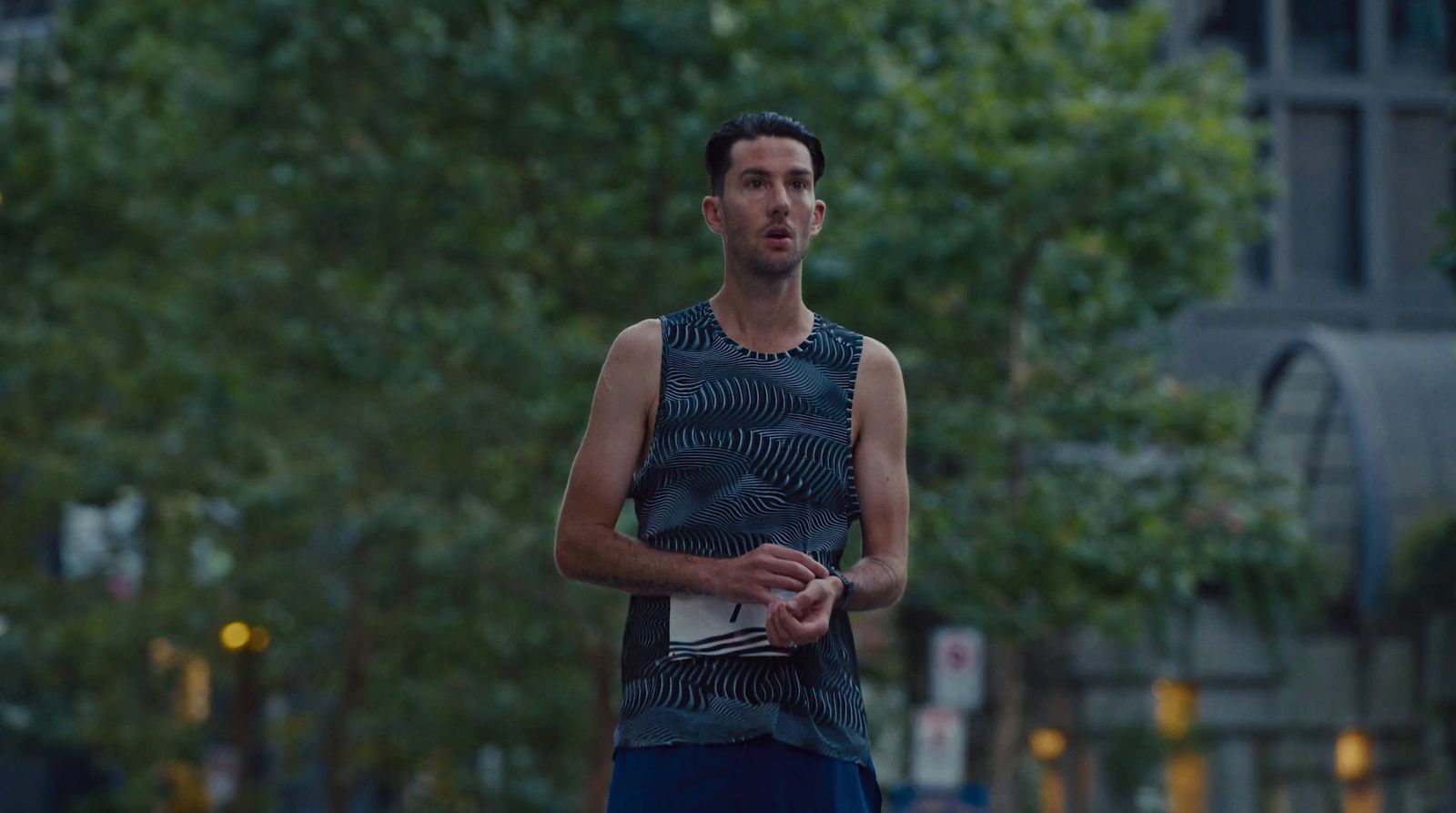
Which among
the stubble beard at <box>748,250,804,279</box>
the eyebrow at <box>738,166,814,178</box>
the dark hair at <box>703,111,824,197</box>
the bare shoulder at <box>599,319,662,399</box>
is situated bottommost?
the bare shoulder at <box>599,319,662,399</box>

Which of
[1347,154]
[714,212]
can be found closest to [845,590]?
[714,212]

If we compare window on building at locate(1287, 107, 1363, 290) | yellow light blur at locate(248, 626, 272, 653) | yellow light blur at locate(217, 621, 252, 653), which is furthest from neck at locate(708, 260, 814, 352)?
window on building at locate(1287, 107, 1363, 290)

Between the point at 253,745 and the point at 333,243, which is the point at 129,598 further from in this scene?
the point at 333,243

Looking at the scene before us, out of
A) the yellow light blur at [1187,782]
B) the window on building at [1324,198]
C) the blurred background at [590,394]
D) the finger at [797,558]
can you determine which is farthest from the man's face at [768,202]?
the window on building at [1324,198]

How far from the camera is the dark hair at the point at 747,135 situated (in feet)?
11.2

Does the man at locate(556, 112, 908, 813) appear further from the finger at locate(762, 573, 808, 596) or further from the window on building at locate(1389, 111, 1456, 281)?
the window on building at locate(1389, 111, 1456, 281)

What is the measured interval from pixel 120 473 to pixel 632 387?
22.7 metres

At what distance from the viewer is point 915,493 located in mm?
18891

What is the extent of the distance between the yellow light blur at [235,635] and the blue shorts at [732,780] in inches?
1062

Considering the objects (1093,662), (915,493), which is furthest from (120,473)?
(1093,662)

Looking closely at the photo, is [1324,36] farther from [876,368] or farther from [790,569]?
[790,569]

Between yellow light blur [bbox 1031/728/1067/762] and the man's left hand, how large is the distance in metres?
31.5

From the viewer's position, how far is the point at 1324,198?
133 ft

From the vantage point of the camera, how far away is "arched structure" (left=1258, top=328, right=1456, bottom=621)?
3225 cm
